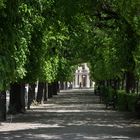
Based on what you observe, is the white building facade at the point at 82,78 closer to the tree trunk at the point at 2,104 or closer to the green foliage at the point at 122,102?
the green foliage at the point at 122,102

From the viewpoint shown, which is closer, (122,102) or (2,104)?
(2,104)

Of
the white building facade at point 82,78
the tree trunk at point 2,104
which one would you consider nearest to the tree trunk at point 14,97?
the tree trunk at point 2,104

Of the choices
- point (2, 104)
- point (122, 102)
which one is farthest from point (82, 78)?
point (2, 104)

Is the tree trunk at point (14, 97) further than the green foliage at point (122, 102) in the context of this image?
No

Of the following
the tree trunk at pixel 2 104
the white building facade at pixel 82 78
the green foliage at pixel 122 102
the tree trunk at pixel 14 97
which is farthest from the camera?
the white building facade at pixel 82 78

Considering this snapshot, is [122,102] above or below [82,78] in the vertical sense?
below

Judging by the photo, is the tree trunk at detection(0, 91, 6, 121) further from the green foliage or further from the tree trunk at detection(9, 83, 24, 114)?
the green foliage

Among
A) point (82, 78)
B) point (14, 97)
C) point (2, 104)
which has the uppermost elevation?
point (82, 78)

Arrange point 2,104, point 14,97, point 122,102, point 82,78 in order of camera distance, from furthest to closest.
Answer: point 82,78
point 122,102
point 14,97
point 2,104

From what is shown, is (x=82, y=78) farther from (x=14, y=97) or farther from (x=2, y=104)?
(x=2, y=104)

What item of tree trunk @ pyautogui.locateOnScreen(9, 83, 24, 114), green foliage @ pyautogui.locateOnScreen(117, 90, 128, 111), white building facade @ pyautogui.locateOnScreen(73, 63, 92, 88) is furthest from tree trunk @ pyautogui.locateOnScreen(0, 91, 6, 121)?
white building facade @ pyautogui.locateOnScreen(73, 63, 92, 88)

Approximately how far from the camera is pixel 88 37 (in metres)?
37.2

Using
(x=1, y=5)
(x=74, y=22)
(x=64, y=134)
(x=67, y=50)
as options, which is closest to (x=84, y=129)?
(x=64, y=134)

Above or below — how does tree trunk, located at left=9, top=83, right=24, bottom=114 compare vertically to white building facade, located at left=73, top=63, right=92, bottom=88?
below
